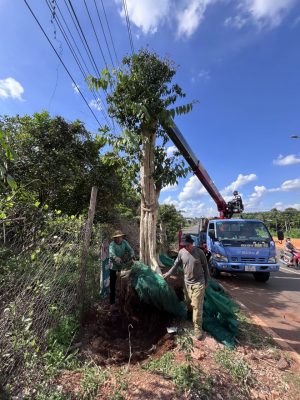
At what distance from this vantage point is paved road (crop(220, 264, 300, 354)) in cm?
540

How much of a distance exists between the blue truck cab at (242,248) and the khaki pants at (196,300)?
4.32 metres

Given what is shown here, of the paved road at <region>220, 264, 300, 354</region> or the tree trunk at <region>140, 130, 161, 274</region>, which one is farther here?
the tree trunk at <region>140, 130, 161, 274</region>

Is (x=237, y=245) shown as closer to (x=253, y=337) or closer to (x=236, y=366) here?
(x=253, y=337)

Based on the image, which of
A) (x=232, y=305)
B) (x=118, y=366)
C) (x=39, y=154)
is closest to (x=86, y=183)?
Result: (x=39, y=154)

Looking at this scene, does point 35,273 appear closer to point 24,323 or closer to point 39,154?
point 24,323

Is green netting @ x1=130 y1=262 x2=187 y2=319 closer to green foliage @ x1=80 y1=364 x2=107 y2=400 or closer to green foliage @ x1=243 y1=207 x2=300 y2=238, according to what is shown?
green foliage @ x1=80 y1=364 x2=107 y2=400

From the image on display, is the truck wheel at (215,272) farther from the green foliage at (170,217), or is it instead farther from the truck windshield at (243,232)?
the green foliage at (170,217)

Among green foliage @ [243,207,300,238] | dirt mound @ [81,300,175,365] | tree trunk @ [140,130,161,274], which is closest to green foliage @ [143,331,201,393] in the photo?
dirt mound @ [81,300,175,365]

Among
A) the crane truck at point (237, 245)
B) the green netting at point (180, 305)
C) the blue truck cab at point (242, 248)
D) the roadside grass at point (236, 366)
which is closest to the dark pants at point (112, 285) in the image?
the green netting at point (180, 305)

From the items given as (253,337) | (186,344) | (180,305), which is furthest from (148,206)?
(253,337)

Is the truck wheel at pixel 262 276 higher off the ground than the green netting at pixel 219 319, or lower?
higher

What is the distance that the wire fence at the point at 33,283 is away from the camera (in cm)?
276

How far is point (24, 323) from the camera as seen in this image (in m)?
2.88

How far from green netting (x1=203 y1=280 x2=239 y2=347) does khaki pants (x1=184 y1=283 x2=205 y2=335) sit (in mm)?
307
